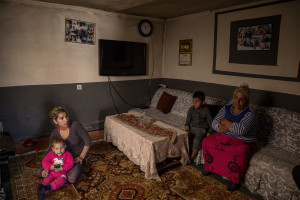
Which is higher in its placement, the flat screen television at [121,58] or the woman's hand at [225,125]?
the flat screen television at [121,58]

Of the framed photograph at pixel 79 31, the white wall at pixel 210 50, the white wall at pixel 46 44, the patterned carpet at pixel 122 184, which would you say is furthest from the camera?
the framed photograph at pixel 79 31

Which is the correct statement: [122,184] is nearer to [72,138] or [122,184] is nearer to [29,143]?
[72,138]

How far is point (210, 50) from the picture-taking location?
399 centimetres

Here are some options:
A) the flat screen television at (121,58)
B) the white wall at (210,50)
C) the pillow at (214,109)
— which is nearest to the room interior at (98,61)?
the white wall at (210,50)

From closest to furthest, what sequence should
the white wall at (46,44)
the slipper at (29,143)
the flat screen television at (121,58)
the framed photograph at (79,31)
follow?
the white wall at (46,44) < the slipper at (29,143) < the framed photograph at (79,31) < the flat screen television at (121,58)

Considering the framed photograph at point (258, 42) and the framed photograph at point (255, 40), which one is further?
the framed photograph at point (255, 40)

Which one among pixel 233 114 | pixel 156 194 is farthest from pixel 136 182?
pixel 233 114

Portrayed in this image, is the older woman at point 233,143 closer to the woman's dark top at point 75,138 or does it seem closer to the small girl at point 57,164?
the woman's dark top at point 75,138

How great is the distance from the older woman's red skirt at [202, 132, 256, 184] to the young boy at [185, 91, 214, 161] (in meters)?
0.26

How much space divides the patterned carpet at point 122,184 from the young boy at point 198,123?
13.6 inches

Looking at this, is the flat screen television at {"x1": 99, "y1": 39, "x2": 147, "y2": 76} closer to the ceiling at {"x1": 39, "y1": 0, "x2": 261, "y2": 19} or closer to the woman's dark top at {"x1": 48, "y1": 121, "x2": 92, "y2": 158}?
the ceiling at {"x1": 39, "y1": 0, "x2": 261, "y2": 19}

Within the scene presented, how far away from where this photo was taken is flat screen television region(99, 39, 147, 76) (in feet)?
13.6

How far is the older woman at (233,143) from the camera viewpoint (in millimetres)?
2475

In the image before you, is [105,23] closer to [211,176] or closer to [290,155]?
[211,176]
